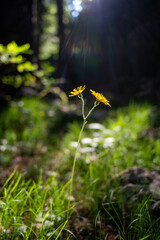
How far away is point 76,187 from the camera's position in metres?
1.79

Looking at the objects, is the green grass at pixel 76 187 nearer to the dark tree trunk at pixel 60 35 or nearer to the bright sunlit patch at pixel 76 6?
the bright sunlit patch at pixel 76 6

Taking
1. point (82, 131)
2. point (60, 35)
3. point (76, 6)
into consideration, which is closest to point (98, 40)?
point (60, 35)

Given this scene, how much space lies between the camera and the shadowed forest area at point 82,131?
1182 millimetres

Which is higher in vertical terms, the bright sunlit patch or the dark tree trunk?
the dark tree trunk

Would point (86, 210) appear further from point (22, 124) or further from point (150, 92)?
point (150, 92)

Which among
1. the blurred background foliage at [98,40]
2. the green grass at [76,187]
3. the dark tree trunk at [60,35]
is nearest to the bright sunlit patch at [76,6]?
the blurred background foliage at [98,40]

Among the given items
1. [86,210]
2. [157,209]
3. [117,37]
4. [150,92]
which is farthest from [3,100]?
[117,37]

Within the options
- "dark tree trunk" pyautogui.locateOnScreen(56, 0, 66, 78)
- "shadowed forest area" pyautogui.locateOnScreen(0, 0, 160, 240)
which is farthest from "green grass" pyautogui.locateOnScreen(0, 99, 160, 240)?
"dark tree trunk" pyautogui.locateOnScreen(56, 0, 66, 78)

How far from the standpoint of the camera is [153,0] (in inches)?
292

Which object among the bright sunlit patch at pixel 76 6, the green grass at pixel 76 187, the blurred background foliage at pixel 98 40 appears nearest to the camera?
the green grass at pixel 76 187

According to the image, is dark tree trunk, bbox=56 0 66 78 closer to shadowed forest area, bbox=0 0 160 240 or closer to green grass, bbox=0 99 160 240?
shadowed forest area, bbox=0 0 160 240

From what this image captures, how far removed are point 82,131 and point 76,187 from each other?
0.90 m

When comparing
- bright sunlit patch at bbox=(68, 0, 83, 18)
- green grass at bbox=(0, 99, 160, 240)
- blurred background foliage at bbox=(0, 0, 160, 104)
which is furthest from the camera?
blurred background foliage at bbox=(0, 0, 160, 104)

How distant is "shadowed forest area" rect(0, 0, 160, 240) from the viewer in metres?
1.18
